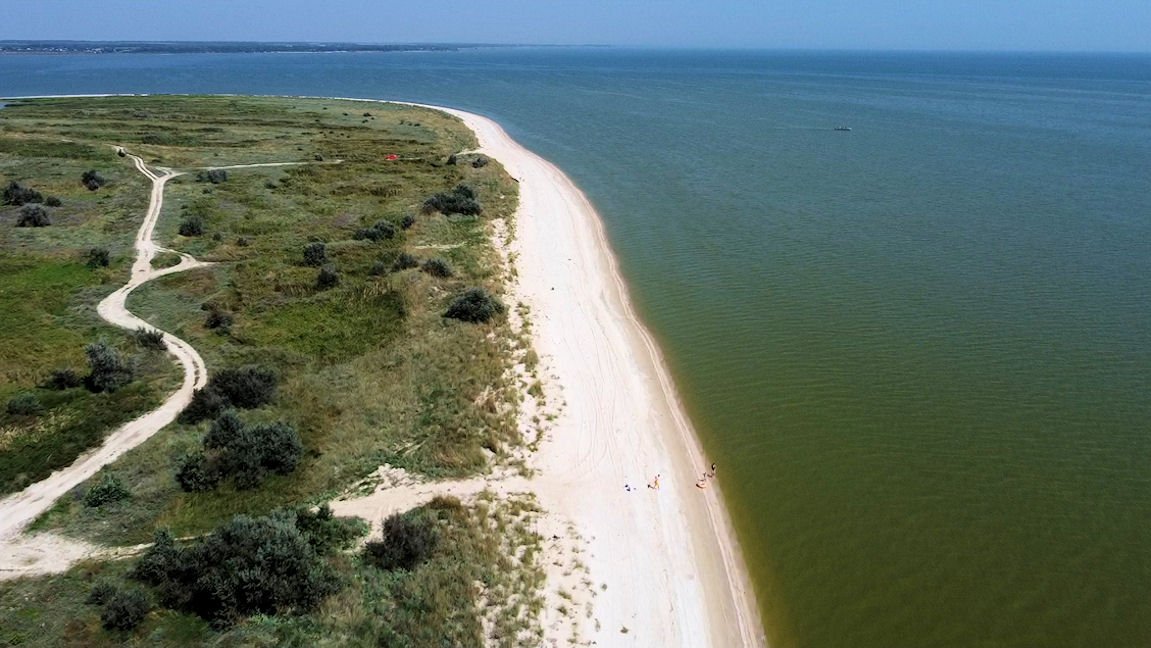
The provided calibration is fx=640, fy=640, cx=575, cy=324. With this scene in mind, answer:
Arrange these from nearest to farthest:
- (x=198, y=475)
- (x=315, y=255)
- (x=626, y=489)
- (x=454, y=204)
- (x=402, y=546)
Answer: (x=402, y=546) → (x=198, y=475) → (x=626, y=489) → (x=315, y=255) → (x=454, y=204)

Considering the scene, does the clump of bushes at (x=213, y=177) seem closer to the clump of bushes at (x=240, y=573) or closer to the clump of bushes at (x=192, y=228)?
the clump of bushes at (x=192, y=228)

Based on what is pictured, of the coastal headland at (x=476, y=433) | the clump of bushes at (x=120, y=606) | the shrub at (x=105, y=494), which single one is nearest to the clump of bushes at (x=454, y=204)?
the coastal headland at (x=476, y=433)

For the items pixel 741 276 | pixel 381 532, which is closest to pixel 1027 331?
pixel 741 276

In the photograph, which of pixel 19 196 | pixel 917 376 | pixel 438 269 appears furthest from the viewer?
pixel 19 196

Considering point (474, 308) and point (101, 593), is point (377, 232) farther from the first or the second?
point (101, 593)

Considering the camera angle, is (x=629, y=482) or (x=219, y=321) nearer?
(x=629, y=482)

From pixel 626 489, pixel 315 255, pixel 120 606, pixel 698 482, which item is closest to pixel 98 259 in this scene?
pixel 315 255

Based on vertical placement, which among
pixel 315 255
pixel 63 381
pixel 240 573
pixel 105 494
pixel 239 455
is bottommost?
pixel 105 494
